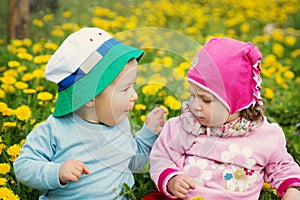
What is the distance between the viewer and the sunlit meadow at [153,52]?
2.83m

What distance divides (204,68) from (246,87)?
0.19 metres

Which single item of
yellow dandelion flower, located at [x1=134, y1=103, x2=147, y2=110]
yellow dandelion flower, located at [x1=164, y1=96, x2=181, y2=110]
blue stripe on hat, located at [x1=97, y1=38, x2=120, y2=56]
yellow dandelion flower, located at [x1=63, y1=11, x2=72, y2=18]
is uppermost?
blue stripe on hat, located at [x1=97, y1=38, x2=120, y2=56]

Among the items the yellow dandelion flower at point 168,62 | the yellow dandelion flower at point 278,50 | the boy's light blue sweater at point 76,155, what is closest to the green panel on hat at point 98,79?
the boy's light blue sweater at point 76,155

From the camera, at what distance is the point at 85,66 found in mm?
2281

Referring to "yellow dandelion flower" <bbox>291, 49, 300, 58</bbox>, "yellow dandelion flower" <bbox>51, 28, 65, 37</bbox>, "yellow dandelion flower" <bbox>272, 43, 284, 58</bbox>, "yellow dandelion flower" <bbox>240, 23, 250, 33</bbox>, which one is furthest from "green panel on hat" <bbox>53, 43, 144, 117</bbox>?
"yellow dandelion flower" <bbox>240, 23, 250, 33</bbox>

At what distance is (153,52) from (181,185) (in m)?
2.50

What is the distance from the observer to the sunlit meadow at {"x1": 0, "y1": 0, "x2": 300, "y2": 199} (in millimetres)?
2830

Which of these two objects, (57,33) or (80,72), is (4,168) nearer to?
(80,72)

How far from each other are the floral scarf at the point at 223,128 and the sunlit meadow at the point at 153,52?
29 cm

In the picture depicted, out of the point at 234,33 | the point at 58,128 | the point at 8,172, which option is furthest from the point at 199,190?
the point at 234,33

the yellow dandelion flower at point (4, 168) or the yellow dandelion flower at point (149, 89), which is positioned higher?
the yellow dandelion flower at point (4, 168)

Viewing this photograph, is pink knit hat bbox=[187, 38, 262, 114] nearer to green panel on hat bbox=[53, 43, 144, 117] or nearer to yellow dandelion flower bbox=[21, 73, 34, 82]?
green panel on hat bbox=[53, 43, 144, 117]

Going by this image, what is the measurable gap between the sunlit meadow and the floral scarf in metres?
0.29

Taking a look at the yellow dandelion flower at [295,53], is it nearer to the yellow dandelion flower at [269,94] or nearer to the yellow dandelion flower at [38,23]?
the yellow dandelion flower at [269,94]
